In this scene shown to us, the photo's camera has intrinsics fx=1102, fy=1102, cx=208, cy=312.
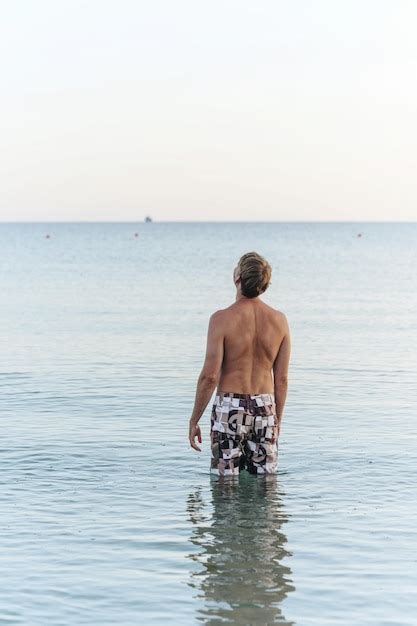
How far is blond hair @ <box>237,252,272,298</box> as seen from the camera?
8.38 meters

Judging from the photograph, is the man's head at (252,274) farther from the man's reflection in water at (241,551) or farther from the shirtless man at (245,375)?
the man's reflection in water at (241,551)

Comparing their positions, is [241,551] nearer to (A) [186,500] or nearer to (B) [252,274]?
(A) [186,500]

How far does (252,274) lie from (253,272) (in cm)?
2

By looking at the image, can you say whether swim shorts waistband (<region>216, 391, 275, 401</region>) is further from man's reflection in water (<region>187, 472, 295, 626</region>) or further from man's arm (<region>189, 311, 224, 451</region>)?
man's reflection in water (<region>187, 472, 295, 626</region>)

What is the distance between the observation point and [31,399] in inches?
617

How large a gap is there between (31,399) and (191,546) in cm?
784

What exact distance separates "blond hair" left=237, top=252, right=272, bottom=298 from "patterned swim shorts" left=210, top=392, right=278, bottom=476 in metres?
0.89

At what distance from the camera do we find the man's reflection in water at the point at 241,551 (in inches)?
269

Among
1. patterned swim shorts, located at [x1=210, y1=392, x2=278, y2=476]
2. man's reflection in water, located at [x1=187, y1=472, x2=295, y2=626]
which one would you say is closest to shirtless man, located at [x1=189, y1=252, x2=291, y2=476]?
patterned swim shorts, located at [x1=210, y1=392, x2=278, y2=476]

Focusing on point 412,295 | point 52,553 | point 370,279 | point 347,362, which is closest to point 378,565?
point 52,553

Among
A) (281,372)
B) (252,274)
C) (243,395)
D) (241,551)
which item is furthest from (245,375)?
(241,551)

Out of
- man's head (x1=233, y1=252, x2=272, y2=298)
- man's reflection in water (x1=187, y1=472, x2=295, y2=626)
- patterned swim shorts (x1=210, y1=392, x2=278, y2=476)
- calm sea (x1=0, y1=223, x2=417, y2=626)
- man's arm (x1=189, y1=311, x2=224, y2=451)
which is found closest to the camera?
man's reflection in water (x1=187, y1=472, x2=295, y2=626)

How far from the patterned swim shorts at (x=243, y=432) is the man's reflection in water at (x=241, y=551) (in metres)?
0.21

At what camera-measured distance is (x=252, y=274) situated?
8422 millimetres
